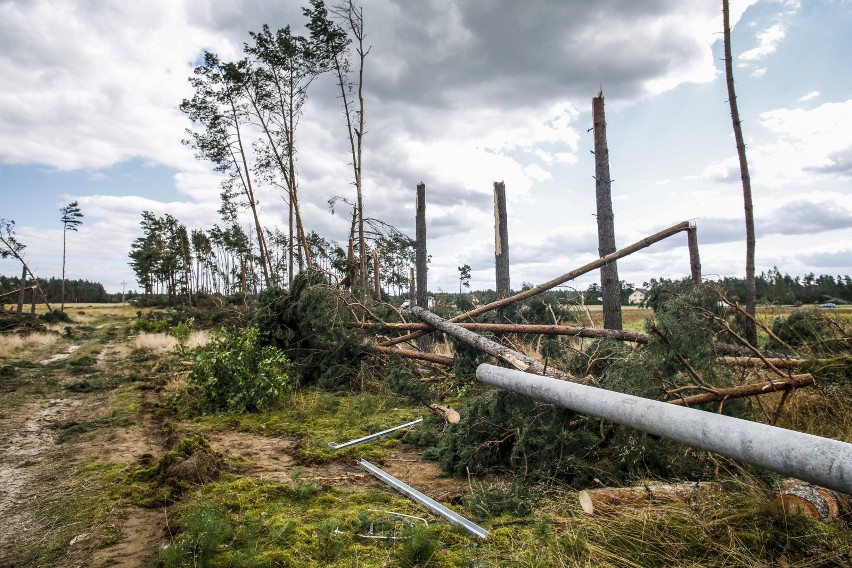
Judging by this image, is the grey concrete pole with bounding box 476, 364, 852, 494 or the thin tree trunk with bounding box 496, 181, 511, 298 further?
the thin tree trunk with bounding box 496, 181, 511, 298

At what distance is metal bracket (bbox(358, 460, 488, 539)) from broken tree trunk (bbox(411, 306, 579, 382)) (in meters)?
1.60

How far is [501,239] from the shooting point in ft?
48.8

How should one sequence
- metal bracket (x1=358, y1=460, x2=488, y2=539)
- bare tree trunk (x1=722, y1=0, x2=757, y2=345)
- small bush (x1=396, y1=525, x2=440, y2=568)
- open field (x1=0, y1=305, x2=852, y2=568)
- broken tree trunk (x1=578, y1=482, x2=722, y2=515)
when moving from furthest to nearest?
bare tree trunk (x1=722, y1=0, x2=757, y2=345)
metal bracket (x1=358, y1=460, x2=488, y2=539)
broken tree trunk (x1=578, y1=482, x2=722, y2=515)
small bush (x1=396, y1=525, x2=440, y2=568)
open field (x1=0, y1=305, x2=852, y2=568)

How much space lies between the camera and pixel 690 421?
6.94ft

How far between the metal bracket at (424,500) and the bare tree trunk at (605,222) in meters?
7.49

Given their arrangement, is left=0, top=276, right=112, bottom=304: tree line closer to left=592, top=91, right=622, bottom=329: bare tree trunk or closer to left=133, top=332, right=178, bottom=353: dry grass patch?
left=133, top=332, right=178, bottom=353: dry grass patch

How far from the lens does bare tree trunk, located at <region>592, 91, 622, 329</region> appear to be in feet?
Result: 34.6

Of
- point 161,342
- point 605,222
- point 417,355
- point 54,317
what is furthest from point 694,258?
point 54,317

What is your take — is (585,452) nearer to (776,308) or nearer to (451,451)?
(451,451)

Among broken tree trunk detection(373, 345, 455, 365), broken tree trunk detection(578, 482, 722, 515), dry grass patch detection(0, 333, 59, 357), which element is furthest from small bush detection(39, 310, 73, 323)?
broken tree trunk detection(578, 482, 722, 515)

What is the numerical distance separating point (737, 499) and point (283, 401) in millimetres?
6616

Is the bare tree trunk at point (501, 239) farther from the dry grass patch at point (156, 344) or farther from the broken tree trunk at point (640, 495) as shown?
the broken tree trunk at point (640, 495)

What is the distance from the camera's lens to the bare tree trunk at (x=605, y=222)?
1054cm

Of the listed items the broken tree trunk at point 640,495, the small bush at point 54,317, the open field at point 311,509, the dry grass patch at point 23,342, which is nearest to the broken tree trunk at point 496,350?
the open field at point 311,509
